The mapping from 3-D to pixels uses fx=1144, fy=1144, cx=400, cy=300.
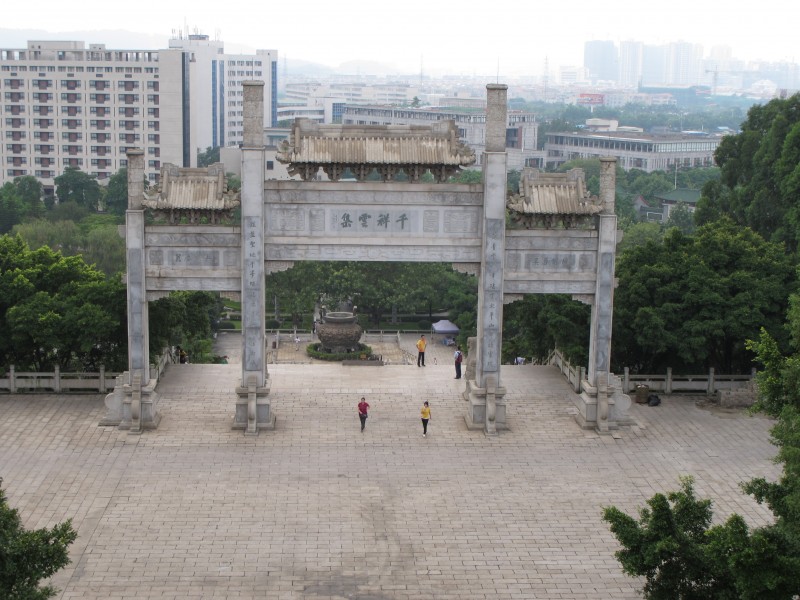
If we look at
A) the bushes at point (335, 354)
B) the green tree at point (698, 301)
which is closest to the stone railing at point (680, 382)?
the green tree at point (698, 301)

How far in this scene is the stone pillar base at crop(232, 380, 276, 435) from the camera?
24.6m

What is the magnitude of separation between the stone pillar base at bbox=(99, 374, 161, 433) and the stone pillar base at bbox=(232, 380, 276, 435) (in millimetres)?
1847

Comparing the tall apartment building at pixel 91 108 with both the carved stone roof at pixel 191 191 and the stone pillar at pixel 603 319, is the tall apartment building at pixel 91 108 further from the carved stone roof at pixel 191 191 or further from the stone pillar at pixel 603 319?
the stone pillar at pixel 603 319

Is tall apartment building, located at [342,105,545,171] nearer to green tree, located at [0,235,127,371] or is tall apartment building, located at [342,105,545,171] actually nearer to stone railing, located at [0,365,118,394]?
green tree, located at [0,235,127,371]

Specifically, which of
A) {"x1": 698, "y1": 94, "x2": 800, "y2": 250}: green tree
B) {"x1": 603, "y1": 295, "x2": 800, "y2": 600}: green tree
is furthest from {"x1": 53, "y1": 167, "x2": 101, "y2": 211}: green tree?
{"x1": 603, "y1": 295, "x2": 800, "y2": 600}: green tree

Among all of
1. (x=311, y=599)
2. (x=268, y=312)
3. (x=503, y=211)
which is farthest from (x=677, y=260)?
(x=268, y=312)

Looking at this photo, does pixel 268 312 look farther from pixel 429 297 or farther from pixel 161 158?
pixel 161 158

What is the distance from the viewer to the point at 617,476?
73.6 feet

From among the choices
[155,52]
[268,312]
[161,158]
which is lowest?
[268,312]

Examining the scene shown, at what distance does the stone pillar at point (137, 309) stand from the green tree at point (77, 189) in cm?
4989

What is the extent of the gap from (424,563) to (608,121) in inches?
5916

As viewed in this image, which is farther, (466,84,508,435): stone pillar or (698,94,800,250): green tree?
(698,94,800,250): green tree

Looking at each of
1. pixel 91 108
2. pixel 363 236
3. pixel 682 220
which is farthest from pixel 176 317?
pixel 91 108

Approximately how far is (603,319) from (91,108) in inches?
2689
